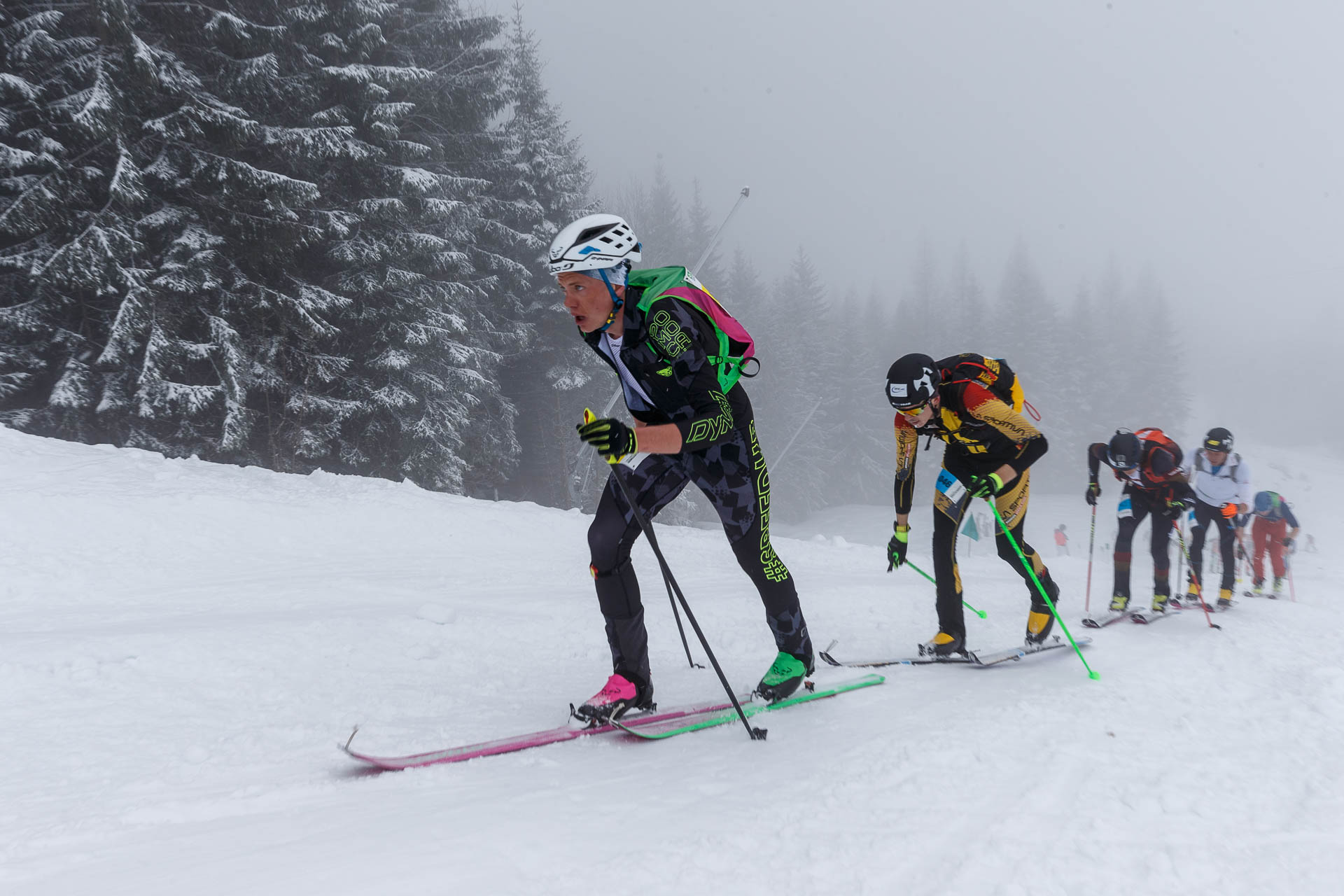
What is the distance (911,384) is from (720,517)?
1.90m

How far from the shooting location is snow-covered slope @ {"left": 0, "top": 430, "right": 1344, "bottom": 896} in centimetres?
209

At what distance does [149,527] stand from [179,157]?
9523mm

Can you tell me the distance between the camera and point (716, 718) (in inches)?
144

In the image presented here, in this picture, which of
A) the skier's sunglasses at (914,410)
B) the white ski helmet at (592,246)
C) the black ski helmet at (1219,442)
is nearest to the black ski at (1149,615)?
the black ski helmet at (1219,442)

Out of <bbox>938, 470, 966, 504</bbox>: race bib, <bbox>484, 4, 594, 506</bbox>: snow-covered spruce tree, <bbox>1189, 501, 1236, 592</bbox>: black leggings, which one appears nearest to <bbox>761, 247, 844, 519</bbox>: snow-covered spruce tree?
<bbox>484, 4, 594, 506</bbox>: snow-covered spruce tree

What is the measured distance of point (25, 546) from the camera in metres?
6.24

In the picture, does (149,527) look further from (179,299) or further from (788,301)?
(788,301)

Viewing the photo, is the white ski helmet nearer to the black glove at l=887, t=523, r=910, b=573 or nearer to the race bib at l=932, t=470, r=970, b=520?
the black glove at l=887, t=523, r=910, b=573

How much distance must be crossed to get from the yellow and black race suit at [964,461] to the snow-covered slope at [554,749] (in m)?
0.72

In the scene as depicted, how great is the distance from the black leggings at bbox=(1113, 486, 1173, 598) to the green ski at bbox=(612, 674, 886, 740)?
5.30m

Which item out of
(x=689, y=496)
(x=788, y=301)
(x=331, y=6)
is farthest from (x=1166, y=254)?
(x=331, y=6)

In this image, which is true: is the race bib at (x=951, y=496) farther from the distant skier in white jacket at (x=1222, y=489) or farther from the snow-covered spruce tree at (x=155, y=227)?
the snow-covered spruce tree at (x=155, y=227)

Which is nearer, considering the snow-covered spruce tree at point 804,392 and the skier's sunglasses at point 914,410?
the skier's sunglasses at point 914,410

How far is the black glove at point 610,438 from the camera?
3.03m
